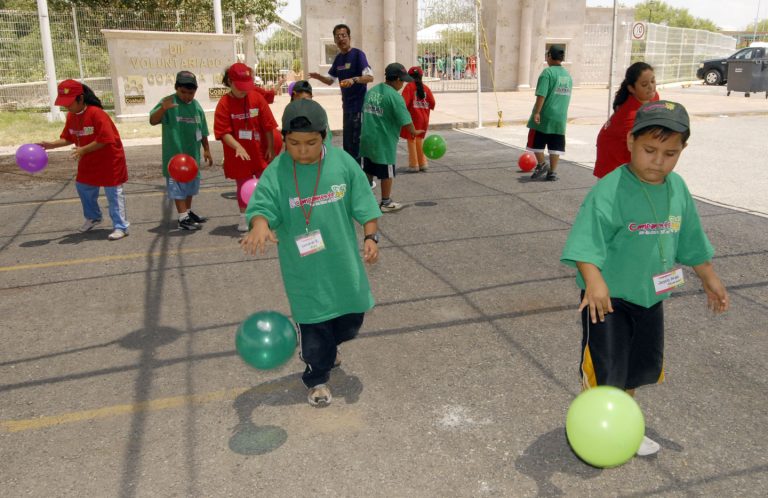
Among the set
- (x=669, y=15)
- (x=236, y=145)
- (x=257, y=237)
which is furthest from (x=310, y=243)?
(x=669, y=15)

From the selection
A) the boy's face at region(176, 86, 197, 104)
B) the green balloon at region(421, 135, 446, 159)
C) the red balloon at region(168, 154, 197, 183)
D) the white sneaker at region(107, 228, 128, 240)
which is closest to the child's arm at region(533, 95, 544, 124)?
the green balloon at region(421, 135, 446, 159)

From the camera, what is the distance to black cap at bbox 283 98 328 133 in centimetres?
319

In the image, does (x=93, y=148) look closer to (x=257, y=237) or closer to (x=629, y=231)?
(x=257, y=237)

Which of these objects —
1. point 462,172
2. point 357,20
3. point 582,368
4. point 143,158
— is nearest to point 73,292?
point 582,368

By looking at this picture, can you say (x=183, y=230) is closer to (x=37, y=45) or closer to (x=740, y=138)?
(x=740, y=138)

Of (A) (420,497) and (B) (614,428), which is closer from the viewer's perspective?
(B) (614,428)

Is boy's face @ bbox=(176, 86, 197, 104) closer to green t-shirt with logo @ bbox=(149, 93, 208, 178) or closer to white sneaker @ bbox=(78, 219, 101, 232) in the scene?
green t-shirt with logo @ bbox=(149, 93, 208, 178)

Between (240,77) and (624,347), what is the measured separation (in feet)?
15.8

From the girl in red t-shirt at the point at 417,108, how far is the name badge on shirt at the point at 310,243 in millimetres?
7085

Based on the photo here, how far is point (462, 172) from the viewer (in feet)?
35.5

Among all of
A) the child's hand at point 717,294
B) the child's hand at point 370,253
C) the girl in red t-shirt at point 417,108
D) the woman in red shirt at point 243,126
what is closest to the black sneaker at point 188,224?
the woman in red shirt at point 243,126

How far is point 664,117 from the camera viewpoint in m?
2.62

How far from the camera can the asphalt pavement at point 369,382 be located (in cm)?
301

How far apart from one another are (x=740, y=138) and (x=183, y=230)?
503 inches
